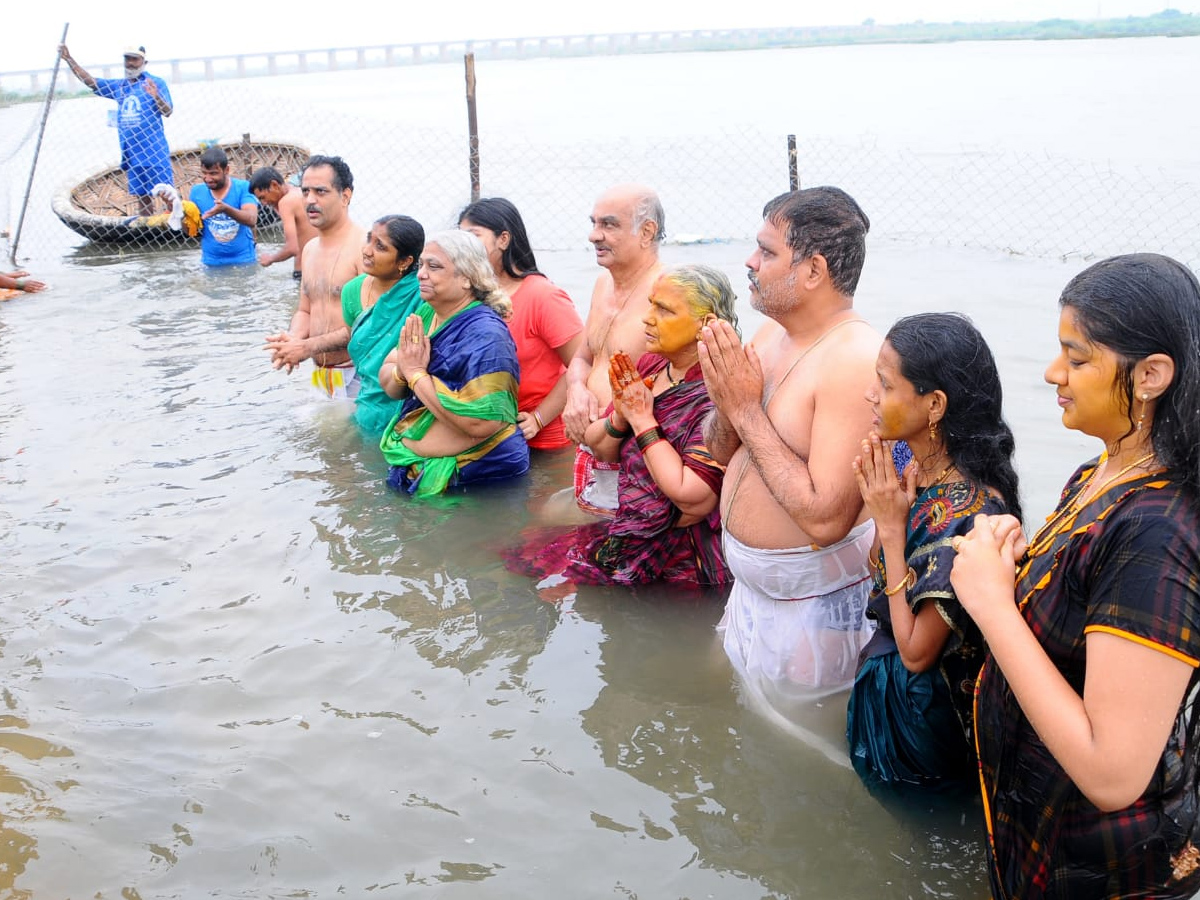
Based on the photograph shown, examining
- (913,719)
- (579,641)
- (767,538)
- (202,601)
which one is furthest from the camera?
(202,601)

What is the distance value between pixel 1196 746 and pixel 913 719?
813 mm

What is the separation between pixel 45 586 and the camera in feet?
15.7

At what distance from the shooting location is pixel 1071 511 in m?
2.15

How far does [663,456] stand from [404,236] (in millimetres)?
2657

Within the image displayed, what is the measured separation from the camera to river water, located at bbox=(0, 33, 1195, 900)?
3012 millimetres

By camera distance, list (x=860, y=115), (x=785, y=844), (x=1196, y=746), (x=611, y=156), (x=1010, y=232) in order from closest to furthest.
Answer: (x=1196, y=746), (x=785, y=844), (x=1010, y=232), (x=611, y=156), (x=860, y=115)

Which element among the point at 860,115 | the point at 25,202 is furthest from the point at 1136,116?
the point at 25,202

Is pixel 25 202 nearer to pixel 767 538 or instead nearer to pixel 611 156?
pixel 611 156

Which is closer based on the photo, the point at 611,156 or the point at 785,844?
the point at 785,844

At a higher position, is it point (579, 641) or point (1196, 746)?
point (1196, 746)

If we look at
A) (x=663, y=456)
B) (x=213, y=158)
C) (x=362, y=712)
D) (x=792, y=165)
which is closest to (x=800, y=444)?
(x=663, y=456)

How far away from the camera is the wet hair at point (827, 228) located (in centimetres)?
319

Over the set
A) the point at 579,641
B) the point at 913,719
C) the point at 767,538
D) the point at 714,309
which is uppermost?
the point at 714,309

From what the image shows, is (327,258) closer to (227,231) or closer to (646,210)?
(646,210)
